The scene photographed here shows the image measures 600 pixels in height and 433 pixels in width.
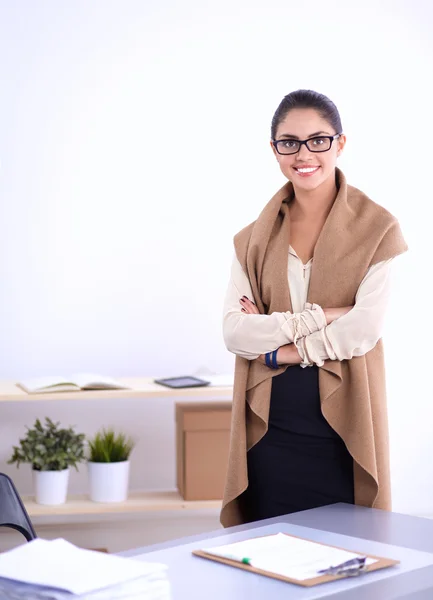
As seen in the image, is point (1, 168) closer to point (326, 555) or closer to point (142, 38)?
point (142, 38)

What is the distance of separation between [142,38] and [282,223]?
172 cm

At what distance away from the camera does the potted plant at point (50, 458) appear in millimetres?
3404

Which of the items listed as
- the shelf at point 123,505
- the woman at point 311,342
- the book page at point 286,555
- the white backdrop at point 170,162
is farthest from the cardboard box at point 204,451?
the book page at point 286,555

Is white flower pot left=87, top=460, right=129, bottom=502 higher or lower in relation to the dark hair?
lower

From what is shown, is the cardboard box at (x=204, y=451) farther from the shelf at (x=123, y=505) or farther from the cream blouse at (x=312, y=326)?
the cream blouse at (x=312, y=326)

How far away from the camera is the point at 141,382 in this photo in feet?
12.0

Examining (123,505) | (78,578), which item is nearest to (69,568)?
(78,578)

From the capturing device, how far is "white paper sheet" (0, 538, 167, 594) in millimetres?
1242

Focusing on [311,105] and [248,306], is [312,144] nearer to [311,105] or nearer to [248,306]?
[311,105]

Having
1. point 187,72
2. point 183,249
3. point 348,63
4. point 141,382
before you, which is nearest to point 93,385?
point 141,382

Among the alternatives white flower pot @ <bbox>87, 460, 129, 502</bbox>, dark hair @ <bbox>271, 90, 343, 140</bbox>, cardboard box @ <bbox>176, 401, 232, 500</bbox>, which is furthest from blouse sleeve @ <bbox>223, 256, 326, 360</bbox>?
white flower pot @ <bbox>87, 460, 129, 502</bbox>

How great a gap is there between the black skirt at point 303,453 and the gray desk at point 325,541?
0.28m

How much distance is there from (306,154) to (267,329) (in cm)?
49

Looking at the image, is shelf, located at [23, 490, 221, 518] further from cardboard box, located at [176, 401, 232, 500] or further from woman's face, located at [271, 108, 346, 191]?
woman's face, located at [271, 108, 346, 191]
